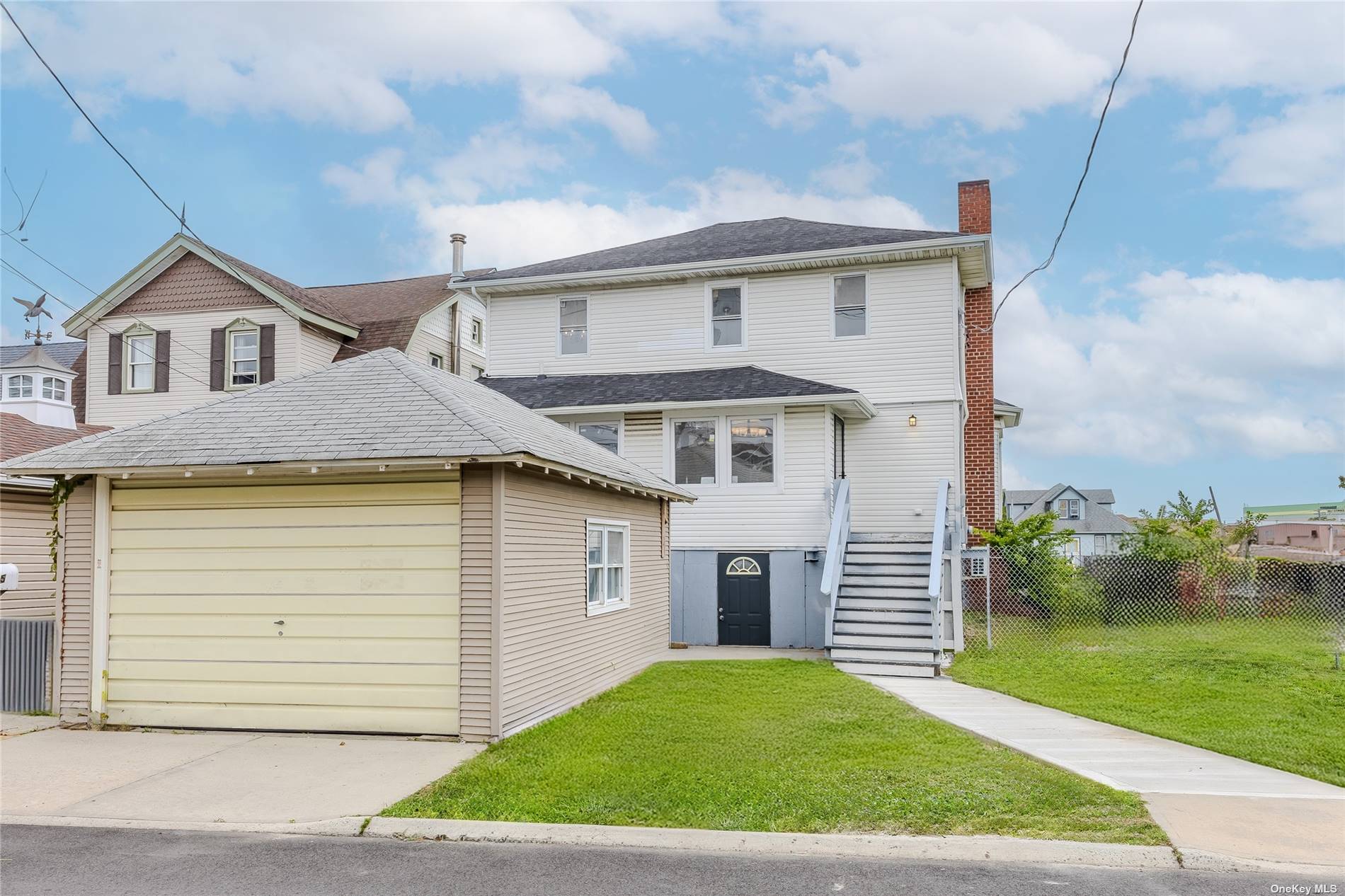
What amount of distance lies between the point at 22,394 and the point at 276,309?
563 cm

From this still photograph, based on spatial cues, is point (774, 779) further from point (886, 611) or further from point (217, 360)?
point (217, 360)

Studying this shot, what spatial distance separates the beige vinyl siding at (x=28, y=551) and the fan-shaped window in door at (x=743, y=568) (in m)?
9.94

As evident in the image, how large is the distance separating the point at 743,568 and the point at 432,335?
43.9 feet

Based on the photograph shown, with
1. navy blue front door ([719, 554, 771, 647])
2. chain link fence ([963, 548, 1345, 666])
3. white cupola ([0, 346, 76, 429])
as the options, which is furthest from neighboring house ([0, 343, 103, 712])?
chain link fence ([963, 548, 1345, 666])

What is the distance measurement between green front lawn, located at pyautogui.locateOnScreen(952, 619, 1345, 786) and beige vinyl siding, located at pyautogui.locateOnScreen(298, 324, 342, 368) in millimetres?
16266

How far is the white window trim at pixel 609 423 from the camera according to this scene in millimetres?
17672

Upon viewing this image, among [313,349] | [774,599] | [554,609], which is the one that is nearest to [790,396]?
[774,599]

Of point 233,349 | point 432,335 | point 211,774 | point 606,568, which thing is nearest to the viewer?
point 211,774

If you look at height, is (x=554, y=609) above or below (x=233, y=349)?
below

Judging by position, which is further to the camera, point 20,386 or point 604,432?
point 20,386

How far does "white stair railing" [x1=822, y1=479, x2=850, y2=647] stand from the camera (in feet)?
46.7

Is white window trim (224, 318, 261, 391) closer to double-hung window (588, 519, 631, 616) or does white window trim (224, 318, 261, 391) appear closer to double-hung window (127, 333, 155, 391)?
double-hung window (127, 333, 155, 391)

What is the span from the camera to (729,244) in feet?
65.4

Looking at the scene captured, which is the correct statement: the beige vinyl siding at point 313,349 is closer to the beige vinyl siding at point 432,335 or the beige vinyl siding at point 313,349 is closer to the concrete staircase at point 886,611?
the beige vinyl siding at point 432,335
